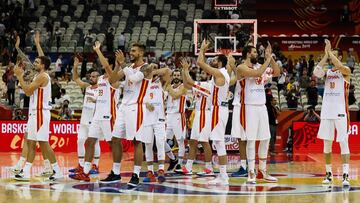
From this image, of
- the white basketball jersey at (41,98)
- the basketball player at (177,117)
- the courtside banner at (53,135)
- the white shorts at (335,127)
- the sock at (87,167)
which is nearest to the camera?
the white shorts at (335,127)

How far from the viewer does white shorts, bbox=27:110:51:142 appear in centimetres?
1349

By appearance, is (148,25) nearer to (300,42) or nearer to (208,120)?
(300,42)

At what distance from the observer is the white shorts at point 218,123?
43.5 feet

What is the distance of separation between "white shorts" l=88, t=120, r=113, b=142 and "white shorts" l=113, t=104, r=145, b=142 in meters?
1.03

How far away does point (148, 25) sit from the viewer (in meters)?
35.7

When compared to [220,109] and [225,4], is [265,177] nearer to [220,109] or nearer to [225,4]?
[220,109]

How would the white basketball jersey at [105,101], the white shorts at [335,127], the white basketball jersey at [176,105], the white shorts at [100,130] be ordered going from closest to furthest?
the white shorts at [335,127] → the white shorts at [100,130] → the white basketball jersey at [105,101] → the white basketball jersey at [176,105]

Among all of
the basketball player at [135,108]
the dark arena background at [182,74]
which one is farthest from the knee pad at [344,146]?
the basketball player at [135,108]

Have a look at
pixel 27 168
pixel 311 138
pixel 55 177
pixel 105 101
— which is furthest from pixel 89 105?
pixel 311 138

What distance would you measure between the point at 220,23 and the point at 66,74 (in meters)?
6.62

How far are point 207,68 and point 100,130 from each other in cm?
244

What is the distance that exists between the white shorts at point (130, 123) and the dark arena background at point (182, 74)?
87 mm

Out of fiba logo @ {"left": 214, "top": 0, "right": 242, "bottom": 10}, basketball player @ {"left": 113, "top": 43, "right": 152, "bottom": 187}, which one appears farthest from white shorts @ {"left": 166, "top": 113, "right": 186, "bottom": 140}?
fiba logo @ {"left": 214, "top": 0, "right": 242, "bottom": 10}

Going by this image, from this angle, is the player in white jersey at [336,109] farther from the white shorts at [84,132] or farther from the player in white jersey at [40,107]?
the player in white jersey at [40,107]
